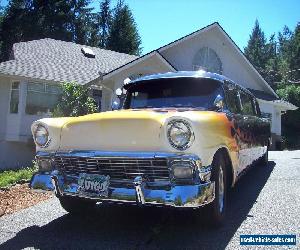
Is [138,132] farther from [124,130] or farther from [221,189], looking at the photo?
[221,189]

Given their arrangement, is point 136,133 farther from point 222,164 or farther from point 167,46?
point 167,46

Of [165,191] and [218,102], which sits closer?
[165,191]

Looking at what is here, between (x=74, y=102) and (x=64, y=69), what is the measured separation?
14.4ft

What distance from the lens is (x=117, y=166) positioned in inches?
155

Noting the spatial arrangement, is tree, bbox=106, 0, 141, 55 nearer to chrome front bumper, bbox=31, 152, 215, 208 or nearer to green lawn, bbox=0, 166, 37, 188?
green lawn, bbox=0, 166, 37, 188

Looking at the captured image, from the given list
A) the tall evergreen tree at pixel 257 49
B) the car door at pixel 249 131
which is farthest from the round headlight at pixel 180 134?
the tall evergreen tree at pixel 257 49

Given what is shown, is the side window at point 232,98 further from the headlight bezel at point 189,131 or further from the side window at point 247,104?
the headlight bezel at point 189,131

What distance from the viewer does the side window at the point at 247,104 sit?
243 inches

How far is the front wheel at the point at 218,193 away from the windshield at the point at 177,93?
36.5 inches

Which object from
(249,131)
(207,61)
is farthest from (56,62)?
(249,131)

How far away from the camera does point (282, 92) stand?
1331 inches

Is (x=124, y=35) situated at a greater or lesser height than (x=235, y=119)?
greater

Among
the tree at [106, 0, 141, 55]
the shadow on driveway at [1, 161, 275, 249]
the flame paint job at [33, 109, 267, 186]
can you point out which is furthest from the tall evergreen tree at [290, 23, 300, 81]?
the flame paint job at [33, 109, 267, 186]

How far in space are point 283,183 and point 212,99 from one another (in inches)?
110
